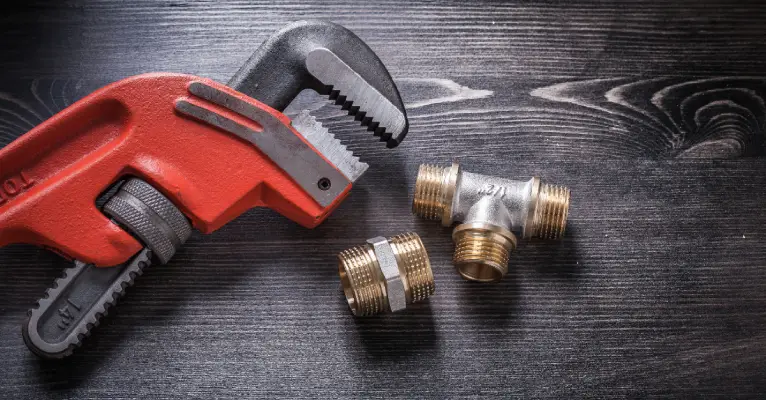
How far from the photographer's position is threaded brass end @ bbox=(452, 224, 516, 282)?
3.98 feet

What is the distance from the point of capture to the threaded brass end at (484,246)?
1213 millimetres

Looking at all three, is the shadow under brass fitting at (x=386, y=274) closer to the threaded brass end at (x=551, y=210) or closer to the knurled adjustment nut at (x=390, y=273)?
the knurled adjustment nut at (x=390, y=273)

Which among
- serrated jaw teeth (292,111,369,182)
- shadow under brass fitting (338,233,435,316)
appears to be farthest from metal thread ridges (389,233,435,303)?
serrated jaw teeth (292,111,369,182)

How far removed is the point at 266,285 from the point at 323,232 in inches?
5.4

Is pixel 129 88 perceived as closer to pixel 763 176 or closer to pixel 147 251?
pixel 147 251

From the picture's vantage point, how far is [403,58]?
140cm

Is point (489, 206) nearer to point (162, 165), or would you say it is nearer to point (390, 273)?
point (390, 273)

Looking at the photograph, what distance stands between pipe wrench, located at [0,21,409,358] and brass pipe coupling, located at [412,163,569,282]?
0.48 ft

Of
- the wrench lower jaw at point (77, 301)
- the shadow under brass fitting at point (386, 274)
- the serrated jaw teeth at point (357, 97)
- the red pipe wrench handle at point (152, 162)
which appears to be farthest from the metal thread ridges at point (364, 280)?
the wrench lower jaw at point (77, 301)

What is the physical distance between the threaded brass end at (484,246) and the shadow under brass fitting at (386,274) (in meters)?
0.06

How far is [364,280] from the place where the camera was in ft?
3.95

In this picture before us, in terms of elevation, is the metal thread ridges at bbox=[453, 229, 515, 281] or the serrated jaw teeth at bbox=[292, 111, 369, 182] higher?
the serrated jaw teeth at bbox=[292, 111, 369, 182]

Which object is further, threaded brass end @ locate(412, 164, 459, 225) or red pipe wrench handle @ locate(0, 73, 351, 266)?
threaded brass end @ locate(412, 164, 459, 225)

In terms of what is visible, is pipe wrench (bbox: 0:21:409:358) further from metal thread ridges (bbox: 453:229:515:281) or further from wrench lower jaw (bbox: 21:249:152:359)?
metal thread ridges (bbox: 453:229:515:281)
